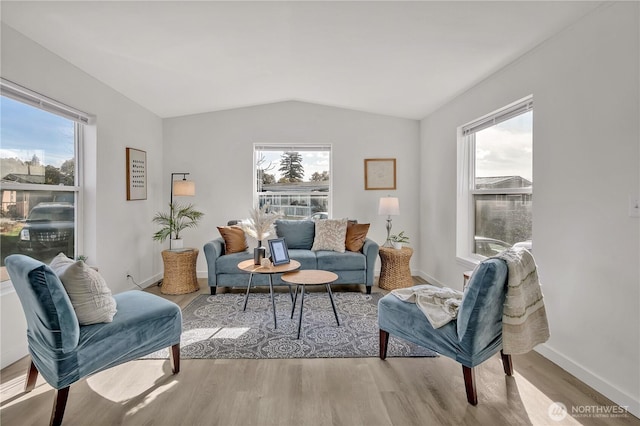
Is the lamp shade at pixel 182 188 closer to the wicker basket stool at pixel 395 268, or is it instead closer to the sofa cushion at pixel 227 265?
the sofa cushion at pixel 227 265

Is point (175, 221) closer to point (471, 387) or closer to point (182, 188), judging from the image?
point (182, 188)

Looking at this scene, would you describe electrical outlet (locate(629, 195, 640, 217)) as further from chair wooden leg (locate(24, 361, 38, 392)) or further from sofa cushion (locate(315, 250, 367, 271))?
chair wooden leg (locate(24, 361, 38, 392))

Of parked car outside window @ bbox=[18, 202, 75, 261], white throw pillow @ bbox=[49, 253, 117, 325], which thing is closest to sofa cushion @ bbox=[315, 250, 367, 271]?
white throw pillow @ bbox=[49, 253, 117, 325]

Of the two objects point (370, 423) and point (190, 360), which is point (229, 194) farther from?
point (370, 423)

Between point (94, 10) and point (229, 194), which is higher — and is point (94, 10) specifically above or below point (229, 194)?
above

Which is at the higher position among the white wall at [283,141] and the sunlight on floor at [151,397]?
the white wall at [283,141]

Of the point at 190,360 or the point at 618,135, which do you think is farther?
the point at 190,360

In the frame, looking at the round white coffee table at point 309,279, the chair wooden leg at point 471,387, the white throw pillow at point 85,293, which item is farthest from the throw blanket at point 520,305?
the white throw pillow at point 85,293

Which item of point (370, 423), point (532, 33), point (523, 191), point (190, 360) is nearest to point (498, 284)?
point (370, 423)

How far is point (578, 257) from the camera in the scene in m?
2.23

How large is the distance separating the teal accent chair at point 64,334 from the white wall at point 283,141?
9.60ft

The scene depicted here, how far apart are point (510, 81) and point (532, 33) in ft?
1.77

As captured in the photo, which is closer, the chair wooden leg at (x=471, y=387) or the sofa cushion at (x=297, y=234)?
the chair wooden leg at (x=471, y=387)

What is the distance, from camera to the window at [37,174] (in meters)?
2.49
